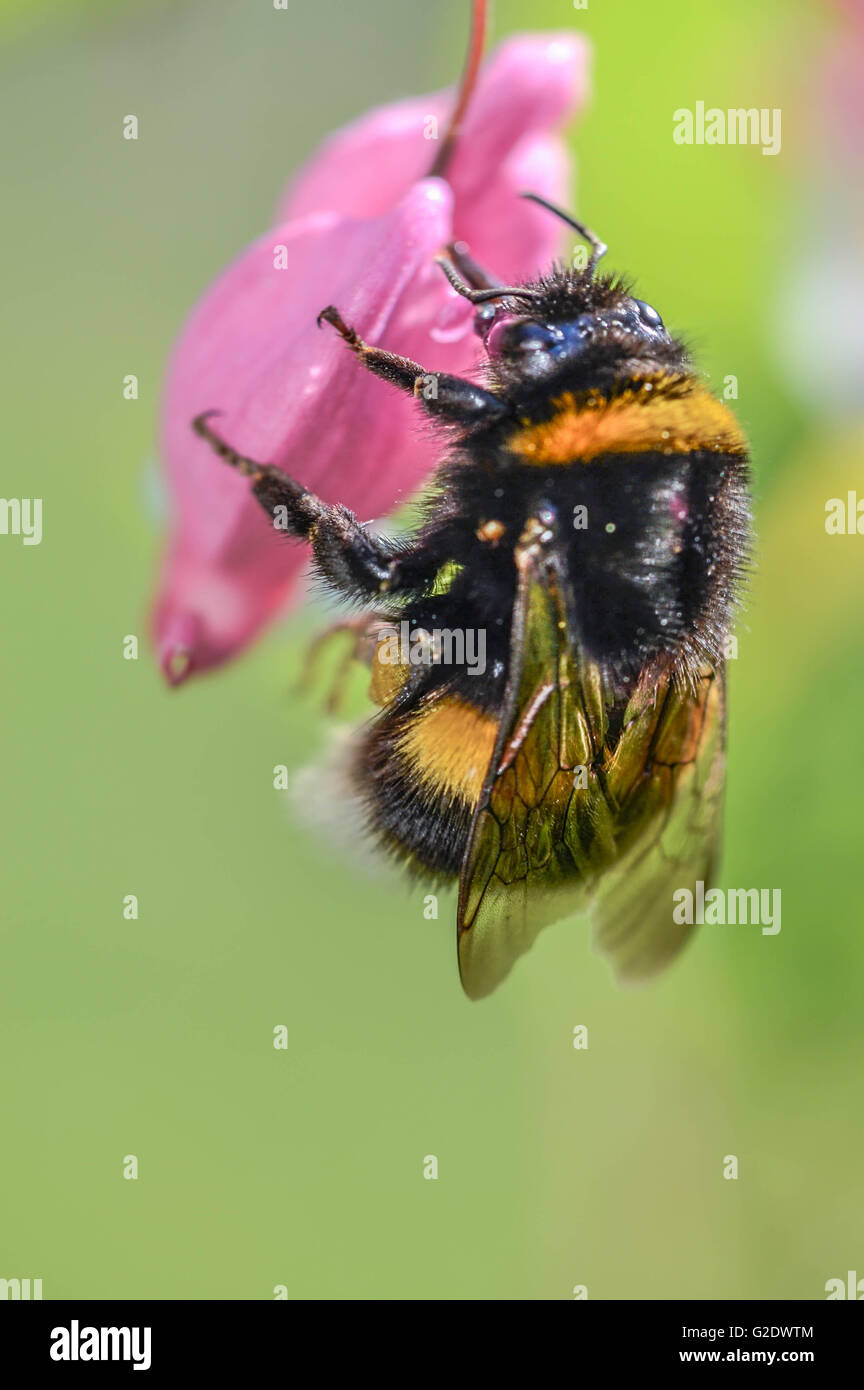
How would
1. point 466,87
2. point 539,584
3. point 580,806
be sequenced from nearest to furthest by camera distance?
point 539,584 < point 580,806 < point 466,87

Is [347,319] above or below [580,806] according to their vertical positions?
above

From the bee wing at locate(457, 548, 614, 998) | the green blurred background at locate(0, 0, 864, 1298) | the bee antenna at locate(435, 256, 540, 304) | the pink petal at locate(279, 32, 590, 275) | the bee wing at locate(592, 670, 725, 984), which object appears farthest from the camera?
the green blurred background at locate(0, 0, 864, 1298)

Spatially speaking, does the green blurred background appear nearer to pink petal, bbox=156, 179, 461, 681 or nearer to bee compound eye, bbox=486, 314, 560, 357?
pink petal, bbox=156, 179, 461, 681

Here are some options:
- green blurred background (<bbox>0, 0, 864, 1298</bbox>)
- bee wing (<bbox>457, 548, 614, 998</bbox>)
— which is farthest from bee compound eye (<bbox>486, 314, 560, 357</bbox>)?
green blurred background (<bbox>0, 0, 864, 1298</bbox>)

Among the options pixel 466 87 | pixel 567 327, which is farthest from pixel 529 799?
pixel 466 87

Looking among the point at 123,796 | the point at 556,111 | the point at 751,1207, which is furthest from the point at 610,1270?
the point at 556,111

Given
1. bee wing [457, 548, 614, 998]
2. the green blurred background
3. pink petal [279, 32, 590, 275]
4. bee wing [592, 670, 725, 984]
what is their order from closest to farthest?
bee wing [457, 548, 614, 998] → bee wing [592, 670, 725, 984] → pink petal [279, 32, 590, 275] → the green blurred background

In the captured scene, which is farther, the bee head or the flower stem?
the flower stem

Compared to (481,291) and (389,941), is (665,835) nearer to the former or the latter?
(481,291)
